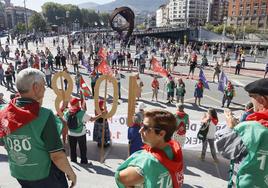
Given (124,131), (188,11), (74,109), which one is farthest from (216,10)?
(74,109)

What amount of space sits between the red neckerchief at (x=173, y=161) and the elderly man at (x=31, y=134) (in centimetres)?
96

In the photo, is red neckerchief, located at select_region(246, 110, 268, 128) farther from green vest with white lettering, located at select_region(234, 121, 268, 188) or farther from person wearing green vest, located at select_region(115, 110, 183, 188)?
person wearing green vest, located at select_region(115, 110, 183, 188)

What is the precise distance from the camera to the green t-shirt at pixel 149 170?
1972 millimetres

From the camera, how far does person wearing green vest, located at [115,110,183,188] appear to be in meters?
1.98

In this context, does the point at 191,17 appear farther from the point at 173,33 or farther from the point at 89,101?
the point at 89,101

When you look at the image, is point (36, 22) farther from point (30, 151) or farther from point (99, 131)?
point (30, 151)

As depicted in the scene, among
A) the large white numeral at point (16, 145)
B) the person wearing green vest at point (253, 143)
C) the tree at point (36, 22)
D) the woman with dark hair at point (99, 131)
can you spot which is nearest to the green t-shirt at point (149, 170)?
the person wearing green vest at point (253, 143)

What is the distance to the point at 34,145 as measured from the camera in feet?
8.40

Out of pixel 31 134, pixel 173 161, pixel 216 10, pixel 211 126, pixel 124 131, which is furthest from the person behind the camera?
pixel 216 10

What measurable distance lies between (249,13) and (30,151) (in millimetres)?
100251

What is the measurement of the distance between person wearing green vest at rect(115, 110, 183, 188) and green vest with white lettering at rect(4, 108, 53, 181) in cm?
90

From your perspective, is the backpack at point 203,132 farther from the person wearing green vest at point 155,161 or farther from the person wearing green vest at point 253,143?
the person wearing green vest at point 155,161

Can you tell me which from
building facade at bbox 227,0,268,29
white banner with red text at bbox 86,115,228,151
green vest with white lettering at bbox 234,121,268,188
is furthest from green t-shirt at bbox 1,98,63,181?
building facade at bbox 227,0,268,29

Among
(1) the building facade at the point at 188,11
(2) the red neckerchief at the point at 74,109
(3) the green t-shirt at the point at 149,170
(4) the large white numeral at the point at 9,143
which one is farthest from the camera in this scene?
(1) the building facade at the point at 188,11
